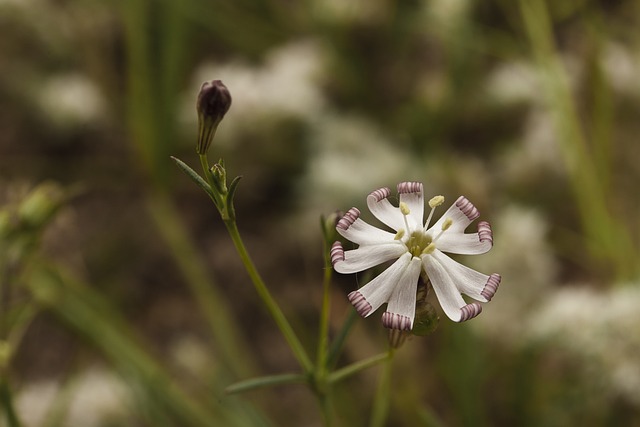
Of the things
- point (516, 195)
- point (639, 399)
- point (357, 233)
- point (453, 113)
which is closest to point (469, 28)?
point (453, 113)

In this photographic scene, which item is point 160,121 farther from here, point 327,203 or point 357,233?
point 357,233

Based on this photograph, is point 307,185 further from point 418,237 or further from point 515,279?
point 418,237

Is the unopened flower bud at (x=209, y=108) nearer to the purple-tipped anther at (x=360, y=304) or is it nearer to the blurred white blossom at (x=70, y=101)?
the purple-tipped anther at (x=360, y=304)

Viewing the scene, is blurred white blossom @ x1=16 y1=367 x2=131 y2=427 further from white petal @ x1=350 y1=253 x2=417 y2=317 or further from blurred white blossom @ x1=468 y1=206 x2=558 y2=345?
white petal @ x1=350 y1=253 x2=417 y2=317

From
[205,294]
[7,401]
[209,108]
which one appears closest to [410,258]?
[209,108]

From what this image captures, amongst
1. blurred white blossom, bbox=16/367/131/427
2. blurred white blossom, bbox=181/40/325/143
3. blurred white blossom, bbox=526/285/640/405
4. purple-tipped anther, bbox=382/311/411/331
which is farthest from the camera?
blurred white blossom, bbox=181/40/325/143

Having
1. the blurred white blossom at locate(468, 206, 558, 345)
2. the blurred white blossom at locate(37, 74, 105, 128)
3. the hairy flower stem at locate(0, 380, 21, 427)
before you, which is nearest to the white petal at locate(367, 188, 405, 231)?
the hairy flower stem at locate(0, 380, 21, 427)
